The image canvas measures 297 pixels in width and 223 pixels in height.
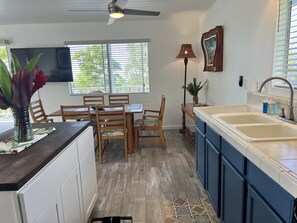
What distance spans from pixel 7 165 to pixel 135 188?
1.70 meters

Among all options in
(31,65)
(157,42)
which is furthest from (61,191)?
(157,42)

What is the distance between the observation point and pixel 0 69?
1344mm

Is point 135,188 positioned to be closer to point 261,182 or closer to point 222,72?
point 261,182

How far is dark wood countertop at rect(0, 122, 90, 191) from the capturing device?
1.05 m

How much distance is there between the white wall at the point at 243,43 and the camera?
2250 mm

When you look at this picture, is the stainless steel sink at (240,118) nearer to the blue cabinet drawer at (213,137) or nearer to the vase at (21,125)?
the blue cabinet drawer at (213,137)

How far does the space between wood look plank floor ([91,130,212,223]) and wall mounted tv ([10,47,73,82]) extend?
2149mm

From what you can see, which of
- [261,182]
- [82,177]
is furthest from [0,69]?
[261,182]

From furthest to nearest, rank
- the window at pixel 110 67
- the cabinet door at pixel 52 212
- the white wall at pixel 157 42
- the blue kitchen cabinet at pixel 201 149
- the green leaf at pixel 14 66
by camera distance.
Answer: the window at pixel 110 67 < the white wall at pixel 157 42 < the blue kitchen cabinet at pixel 201 149 < the green leaf at pixel 14 66 < the cabinet door at pixel 52 212

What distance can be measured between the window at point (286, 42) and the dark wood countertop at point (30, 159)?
1898 millimetres

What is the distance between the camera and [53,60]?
4984 mm

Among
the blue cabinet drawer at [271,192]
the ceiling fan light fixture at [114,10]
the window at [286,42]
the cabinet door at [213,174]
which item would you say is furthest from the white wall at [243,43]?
the ceiling fan light fixture at [114,10]

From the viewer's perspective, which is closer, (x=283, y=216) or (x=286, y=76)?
(x=283, y=216)

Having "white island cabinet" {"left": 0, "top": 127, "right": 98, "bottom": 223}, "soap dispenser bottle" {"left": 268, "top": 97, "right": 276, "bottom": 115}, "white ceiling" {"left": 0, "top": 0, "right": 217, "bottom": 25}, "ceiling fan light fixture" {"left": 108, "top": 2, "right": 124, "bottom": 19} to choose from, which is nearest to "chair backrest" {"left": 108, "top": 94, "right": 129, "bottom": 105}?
"white ceiling" {"left": 0, "top": 0, "right": 217, "bottom": 25}
